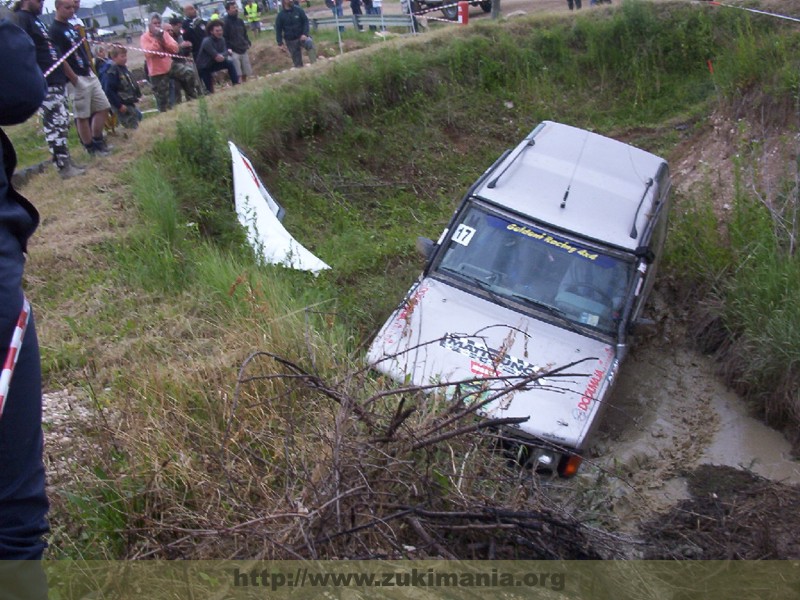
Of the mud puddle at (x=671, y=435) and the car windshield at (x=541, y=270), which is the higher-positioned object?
the car windshield at (x=541, y=270)

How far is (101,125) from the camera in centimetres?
953

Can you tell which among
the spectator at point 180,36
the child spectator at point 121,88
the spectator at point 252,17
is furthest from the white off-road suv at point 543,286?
the spectator at point 252,17

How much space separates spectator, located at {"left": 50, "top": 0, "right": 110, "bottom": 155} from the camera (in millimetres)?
8711

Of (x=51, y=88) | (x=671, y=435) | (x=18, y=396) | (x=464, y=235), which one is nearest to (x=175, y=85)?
(x=51, y=88)

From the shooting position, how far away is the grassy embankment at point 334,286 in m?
3.28

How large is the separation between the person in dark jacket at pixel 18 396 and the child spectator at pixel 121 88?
29.7ft

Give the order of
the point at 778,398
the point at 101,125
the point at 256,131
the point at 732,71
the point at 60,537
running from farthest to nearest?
the point at 732,71 < the point at 256,131 < the point at 101,125 < the point at 778,398 < the point at 60,537

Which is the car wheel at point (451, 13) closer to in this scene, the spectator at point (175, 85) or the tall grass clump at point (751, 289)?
the spectator at point (175, 85)

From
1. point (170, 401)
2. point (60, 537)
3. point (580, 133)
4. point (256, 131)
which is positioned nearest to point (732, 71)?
point (580, 133)

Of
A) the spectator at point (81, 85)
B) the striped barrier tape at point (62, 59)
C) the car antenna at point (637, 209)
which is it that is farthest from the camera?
the spectator at point (81, 85)

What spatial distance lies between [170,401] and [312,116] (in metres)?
8.15

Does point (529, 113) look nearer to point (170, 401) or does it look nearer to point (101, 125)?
point (101, 125)

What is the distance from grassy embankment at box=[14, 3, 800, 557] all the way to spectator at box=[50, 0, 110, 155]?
2.82 ft

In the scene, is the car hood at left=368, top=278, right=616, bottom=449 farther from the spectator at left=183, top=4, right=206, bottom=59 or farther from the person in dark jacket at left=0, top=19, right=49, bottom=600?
Answer: the spectator at left=183, top=4, right=206, bottom=59
